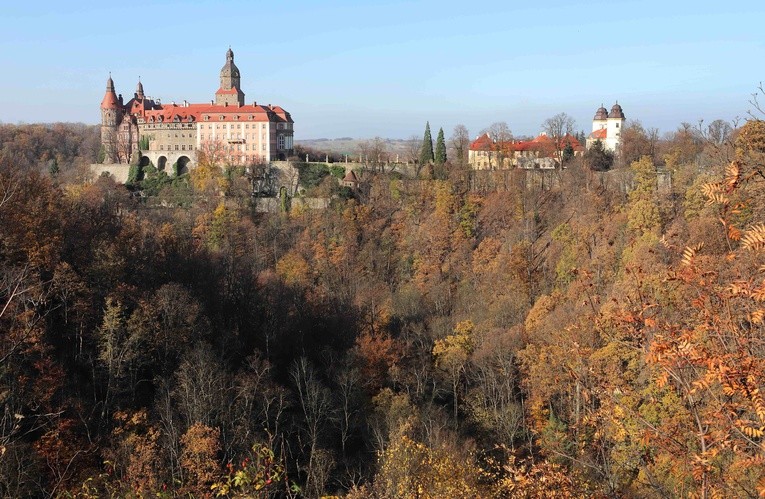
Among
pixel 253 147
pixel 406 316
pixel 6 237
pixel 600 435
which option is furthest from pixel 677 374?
pixel 253 147

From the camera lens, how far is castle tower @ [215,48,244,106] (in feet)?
211

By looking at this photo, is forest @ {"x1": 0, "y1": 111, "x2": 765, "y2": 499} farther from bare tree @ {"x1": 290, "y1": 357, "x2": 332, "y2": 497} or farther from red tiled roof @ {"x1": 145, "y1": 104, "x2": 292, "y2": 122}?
red tiled roof @ {"x1": 145, "y1": 104, "x2": 292, "y2": 122}

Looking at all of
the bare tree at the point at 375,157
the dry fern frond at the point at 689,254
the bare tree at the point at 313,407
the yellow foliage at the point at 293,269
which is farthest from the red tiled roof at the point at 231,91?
the dry fern frond at the point at 689,254

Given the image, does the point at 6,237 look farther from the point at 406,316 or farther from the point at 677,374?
the point at 677,374

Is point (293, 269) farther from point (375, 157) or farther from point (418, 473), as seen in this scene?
point (418, 473)

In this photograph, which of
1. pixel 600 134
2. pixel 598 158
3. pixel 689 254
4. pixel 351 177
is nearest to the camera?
pixel 689 254

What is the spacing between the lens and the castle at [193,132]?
59.0 m

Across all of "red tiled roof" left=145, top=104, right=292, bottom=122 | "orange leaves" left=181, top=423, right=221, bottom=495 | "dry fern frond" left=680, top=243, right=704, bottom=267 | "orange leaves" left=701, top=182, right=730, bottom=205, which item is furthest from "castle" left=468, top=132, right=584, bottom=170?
"orange leaves" left=701, top=182, right=730, bottom=205

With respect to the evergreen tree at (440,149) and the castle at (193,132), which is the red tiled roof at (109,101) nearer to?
the castle at (193,132)

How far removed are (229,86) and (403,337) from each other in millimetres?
40061

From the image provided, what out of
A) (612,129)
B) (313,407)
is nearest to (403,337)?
(313,407)

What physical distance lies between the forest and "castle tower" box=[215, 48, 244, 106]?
1457 centimetres

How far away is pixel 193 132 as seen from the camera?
60.7m

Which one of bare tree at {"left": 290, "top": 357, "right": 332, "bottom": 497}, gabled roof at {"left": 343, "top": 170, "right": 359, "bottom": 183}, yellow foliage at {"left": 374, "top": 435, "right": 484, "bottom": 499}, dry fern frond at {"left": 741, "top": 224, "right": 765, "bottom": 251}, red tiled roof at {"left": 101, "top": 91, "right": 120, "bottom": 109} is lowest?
bare tree at {"left": 290, "top": 357, "right": 332, "bottom": 497}
